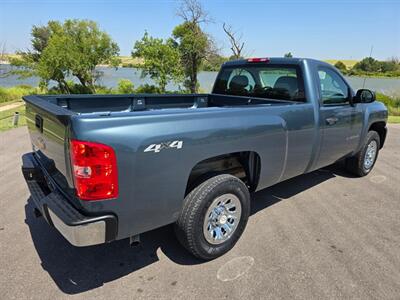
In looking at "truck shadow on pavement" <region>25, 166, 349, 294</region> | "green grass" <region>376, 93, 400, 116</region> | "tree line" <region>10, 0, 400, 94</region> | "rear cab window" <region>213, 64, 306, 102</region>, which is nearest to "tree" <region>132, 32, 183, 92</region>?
"tree line" <region>10, 0, 400, 94</region>

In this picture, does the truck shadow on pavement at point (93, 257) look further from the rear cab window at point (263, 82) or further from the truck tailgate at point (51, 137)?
the rear cab window at point (263, 82)

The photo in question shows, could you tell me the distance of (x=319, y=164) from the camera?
426 cm

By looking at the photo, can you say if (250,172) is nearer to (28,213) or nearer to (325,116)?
(325,116)

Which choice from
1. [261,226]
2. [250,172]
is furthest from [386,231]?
[250,172]

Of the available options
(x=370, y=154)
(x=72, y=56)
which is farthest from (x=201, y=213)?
(x=72, y=56)

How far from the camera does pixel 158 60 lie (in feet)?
66.5

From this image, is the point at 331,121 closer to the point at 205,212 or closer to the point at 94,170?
the point at 205,212

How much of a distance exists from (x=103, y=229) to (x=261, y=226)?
206 centimetres

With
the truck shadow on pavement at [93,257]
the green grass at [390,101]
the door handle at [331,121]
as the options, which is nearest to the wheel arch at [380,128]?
the door handle at [331,121]

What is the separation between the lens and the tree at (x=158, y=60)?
66.3ft

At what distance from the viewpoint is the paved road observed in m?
2.61

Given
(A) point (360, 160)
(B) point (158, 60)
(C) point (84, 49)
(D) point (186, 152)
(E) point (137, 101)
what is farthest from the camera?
(C) point (84, 49)

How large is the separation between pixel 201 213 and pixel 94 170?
106 centimetres

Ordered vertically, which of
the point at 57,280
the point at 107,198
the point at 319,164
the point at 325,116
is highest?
the point at 325,116
